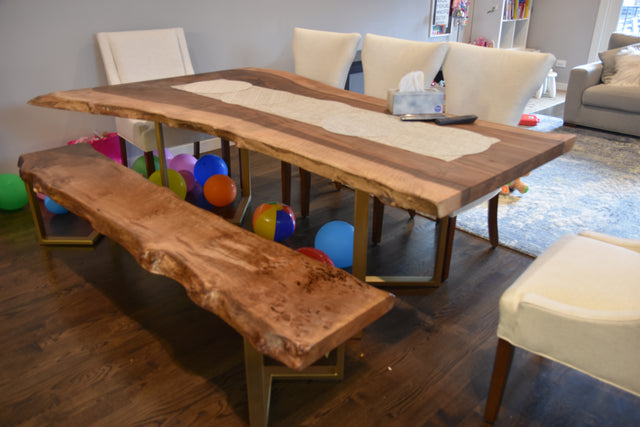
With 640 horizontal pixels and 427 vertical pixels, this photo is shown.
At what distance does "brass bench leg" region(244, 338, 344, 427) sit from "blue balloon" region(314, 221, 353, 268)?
2.02 ft

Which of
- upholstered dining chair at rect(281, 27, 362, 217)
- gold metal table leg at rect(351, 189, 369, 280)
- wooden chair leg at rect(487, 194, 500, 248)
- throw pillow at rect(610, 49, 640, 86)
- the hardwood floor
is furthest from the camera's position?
throw pillow at rect(610, 49, 640, 86)

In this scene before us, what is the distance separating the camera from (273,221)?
7.69 ft

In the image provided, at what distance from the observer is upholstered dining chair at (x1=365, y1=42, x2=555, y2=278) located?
2.05 m

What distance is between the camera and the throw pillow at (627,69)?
4238 mm

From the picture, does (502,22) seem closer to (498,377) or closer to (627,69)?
(627,69)

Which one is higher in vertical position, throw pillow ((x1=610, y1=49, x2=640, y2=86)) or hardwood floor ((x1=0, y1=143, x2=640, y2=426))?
throw pillow ((x1=610, y1=49, x2=640, y2=86))

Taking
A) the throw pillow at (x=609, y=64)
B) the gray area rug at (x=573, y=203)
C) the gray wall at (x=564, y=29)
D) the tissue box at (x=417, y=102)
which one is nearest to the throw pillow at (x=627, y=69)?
the throw pillow at (x=609, y=64)

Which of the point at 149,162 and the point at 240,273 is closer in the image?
the point at 240,273

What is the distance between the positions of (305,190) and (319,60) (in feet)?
2.65

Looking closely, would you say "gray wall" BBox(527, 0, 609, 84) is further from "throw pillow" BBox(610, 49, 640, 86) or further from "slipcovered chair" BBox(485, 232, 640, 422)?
"slipcovered chair" BBox(485, 232, 640, 422)

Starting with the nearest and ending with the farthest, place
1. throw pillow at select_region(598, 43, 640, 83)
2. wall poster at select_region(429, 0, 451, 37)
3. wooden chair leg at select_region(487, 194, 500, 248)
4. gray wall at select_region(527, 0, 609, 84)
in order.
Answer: wooden chair leg at select_region(487, 194, 500, 248) → throw pillow at select_region(598, 43, 640, 83) → wall poster at select_region(429, 0, 451, 37) → gray wall at select_region(527, 0, 609, 84)

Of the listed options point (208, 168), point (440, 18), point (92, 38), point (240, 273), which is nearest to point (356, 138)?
point (240, 273)

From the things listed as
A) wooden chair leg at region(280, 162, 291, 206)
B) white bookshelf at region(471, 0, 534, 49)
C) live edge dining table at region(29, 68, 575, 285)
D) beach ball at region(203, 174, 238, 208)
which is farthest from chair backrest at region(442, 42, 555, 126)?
white bookshelf at region(471, 0, 534, 49)

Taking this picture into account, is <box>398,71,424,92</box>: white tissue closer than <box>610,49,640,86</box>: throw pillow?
Yes
